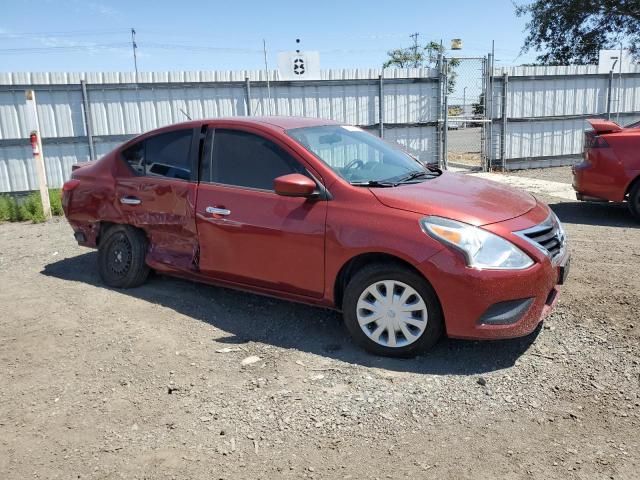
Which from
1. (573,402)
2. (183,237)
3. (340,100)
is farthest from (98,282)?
(340,100)

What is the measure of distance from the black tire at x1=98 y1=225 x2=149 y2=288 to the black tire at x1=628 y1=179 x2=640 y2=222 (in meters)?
6.27

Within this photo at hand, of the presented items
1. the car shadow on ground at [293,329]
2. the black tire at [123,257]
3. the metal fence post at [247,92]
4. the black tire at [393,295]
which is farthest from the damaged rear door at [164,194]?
the metal fence post at [247,92]

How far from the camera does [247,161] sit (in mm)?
4711

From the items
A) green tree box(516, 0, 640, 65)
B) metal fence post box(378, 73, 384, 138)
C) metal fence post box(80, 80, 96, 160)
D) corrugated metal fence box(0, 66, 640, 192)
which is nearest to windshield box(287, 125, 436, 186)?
corrugated metal fence box(0, 66, 640, 192)

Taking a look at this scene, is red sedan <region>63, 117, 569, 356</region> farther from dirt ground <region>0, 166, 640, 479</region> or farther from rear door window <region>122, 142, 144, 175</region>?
dirt ground <region>0, 166, 640, 479</region>

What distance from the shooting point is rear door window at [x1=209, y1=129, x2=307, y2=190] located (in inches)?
177

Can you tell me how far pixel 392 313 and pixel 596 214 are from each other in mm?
5912

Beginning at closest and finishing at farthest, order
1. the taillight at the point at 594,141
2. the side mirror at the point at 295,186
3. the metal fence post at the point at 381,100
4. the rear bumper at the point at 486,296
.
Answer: the rear bumper at the point at 486,296 < the side mirror at the point at 295,186 < the taillight at the point at 594,141 < the metal fence post at the point at 381,100

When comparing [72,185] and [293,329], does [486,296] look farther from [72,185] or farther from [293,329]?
[72,185]

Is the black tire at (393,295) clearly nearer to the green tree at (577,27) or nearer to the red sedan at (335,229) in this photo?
the red sedan at (335,229)

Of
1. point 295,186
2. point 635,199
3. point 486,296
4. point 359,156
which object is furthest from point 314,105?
point 486,296

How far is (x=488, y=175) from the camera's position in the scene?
13344 millimetres

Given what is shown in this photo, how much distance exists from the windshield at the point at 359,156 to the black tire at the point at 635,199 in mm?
4097

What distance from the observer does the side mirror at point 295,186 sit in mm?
4129
